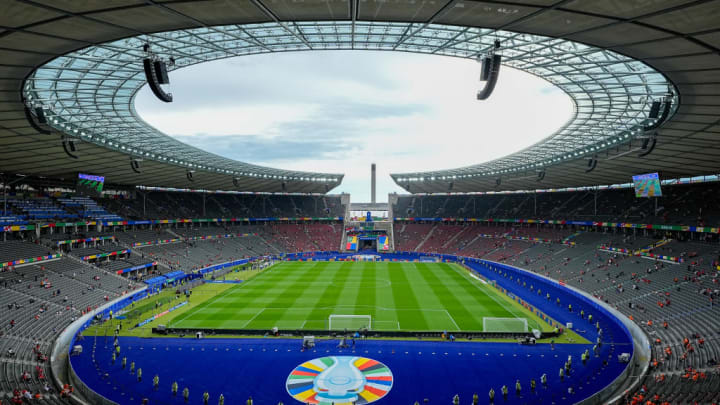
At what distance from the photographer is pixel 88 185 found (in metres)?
43.8

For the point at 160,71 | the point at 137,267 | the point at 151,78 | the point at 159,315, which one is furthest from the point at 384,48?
the point at 137,267

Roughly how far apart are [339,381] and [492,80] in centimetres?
1676

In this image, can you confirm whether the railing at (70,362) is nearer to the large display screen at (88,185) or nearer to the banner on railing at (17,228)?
the large display screen at (88,185)

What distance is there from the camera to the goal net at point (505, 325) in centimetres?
2924

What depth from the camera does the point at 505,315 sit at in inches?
1319

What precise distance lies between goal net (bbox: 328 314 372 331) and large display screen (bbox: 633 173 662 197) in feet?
96.3

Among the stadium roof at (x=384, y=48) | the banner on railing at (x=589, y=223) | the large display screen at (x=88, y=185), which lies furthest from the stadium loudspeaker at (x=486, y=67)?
the large display screen at (x=88, y=185)

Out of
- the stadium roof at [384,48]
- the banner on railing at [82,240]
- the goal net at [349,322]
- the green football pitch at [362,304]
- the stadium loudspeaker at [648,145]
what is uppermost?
the stadium roof at [384,48]

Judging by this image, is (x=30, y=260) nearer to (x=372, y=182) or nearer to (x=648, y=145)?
(x=648, y=145)

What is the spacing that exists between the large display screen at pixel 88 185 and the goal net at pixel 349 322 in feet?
102

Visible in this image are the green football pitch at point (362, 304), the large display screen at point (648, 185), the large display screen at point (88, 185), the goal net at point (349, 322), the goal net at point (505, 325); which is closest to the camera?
the goal net at point (505, 325)

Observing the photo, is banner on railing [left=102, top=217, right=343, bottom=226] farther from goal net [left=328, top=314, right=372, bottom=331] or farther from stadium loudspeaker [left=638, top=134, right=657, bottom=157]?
stadium loudspeaker [left=638, top=134, right=657, bottom=157]

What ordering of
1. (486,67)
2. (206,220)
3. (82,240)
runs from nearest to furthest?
(486,67) < (82,240) < (206,220)

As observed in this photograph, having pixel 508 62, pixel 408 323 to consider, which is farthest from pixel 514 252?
pixel 508 62
